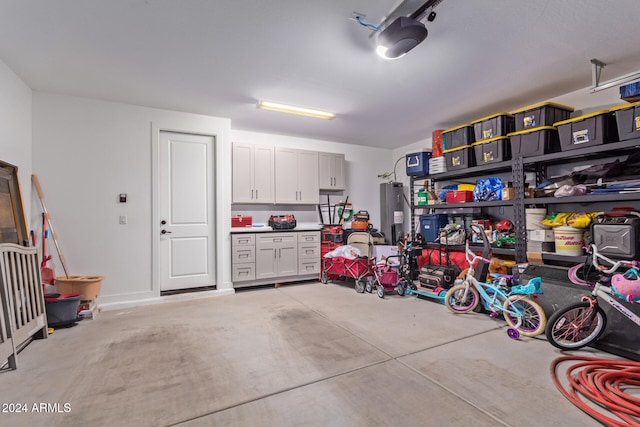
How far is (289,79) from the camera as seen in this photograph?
350cm

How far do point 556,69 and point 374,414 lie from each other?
13.0 feet

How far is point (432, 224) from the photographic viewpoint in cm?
521

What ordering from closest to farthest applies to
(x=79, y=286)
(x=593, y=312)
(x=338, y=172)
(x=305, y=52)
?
(x=593, y=312)
(x=305, y=52)
(x=79, y=286)
(x=338, y=172)

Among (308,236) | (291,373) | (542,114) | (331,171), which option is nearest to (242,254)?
(308,236)

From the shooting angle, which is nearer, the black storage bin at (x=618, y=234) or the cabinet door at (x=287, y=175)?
the black storage bin at (x=618, y=234)

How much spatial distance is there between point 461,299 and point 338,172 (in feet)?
11.2

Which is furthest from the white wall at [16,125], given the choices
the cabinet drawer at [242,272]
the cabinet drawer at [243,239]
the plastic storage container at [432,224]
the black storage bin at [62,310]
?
the plastic storage container at [432,224]

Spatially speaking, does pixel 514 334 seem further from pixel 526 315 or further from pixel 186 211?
pixel 186 211

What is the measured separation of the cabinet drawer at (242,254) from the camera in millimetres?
4832

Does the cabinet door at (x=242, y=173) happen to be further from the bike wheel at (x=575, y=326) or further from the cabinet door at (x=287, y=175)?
the bike wheel at (x=575, y=326)

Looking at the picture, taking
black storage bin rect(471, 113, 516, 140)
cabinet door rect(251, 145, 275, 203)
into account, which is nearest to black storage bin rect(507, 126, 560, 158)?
black storage bin rect(471, 113, 516, 140)

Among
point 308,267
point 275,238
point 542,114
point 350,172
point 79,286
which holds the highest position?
point 542,114

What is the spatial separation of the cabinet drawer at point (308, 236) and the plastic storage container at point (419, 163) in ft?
7.16

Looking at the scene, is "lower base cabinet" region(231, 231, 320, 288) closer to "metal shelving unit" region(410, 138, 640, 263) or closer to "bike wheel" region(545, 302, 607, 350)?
"metal shelving unit" region(410, 138, 640, 263)
